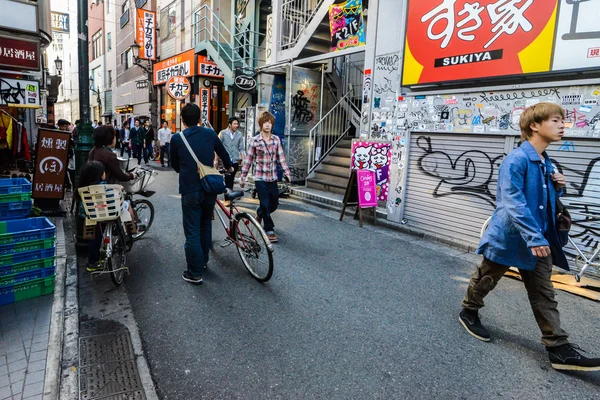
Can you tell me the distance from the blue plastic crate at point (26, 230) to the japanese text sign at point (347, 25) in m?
7.80

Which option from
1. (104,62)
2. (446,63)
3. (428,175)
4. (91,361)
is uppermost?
(104,62)

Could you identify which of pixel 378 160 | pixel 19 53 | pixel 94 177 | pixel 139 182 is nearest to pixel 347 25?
pixel 378 160

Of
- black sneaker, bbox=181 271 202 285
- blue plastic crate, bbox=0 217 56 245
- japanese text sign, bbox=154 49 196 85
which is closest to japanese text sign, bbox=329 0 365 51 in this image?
black sneaker, bbox=181 271 202 285

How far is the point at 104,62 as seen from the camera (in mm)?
35250

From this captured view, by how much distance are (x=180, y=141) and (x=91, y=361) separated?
93.0 inches

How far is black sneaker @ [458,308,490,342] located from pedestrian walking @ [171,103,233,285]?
2.88 m

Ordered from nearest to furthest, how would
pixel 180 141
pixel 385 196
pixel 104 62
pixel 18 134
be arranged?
pixel 180 141 < pixel 385 196 < pixel 18 134 < pixel 104 62

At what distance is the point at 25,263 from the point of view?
3.79m

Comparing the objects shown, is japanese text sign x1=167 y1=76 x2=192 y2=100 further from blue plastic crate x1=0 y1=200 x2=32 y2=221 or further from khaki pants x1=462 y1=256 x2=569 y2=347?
khaki pants x1=462 y1=256 x2=569 y2=347

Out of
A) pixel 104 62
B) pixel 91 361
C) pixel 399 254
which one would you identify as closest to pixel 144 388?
pixel 91 361

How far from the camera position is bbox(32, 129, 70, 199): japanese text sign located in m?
7.13

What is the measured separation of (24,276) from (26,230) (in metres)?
0.53

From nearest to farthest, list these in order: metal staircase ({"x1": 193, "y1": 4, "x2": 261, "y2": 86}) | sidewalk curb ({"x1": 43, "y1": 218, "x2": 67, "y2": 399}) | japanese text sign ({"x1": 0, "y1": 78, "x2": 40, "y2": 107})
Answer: sidewalk curb ({"x1": 43, "y1": 218, "x2": 67, "y2": 399}) → japanese text sign ({"x1": 0, "y1": 78, "x2": 40, "y2": 107}) → metal staircase ({"x1": 193, "y1": 4, "x2": 261, "y2": 86})

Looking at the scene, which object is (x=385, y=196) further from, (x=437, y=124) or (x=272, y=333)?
(x=272, y=333)
